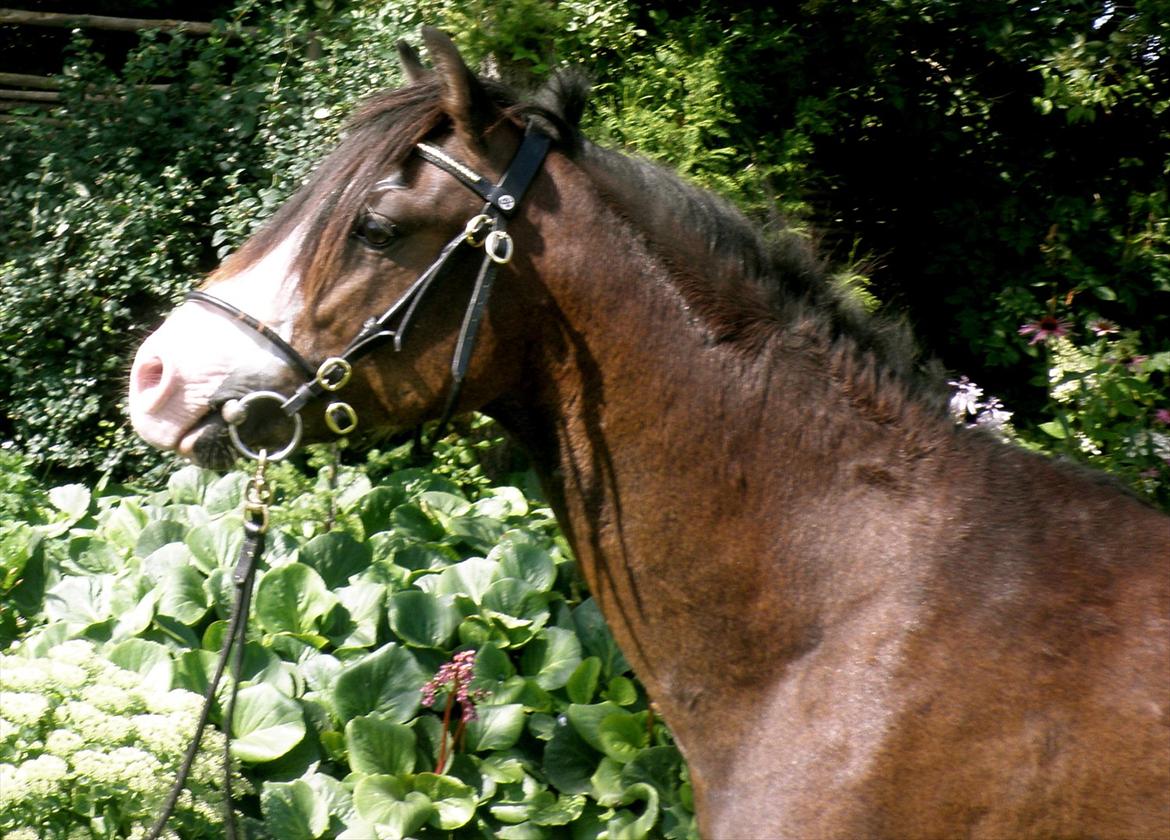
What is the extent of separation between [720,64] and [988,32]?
1568 millimetres

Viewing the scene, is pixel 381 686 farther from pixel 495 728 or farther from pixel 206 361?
pixel 206 361

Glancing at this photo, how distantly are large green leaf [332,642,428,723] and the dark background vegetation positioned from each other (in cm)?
194

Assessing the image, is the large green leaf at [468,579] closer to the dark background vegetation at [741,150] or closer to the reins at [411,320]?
the dark background vegetation at [741,150]

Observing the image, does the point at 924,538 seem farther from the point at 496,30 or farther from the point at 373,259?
the point at 496,30

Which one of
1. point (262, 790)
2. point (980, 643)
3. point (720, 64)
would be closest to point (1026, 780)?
point (980, 643)

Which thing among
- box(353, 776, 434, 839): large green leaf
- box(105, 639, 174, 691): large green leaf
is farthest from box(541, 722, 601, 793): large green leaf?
box(105, 639, 174, 691): large green leaf

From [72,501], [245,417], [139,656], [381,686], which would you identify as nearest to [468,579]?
[381,686]

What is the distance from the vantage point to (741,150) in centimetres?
470

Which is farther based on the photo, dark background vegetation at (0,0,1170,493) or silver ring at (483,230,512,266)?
dark background vegetation at (0,0,1170,493)

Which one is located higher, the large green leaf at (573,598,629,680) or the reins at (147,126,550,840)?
the reins at (147,126,550,840)

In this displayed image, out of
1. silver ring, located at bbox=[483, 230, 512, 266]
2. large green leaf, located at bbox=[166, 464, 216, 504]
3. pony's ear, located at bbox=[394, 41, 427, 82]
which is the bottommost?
large green leaf, located at bbox=[166, 464, 216, 504]

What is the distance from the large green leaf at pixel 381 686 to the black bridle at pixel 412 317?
142 centimetres

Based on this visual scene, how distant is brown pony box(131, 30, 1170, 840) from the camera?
6.14 ft

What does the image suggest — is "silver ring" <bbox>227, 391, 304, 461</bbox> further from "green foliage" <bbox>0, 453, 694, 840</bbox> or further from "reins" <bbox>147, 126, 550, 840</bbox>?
"green foliage" <bbox>0, 453, 694, 840</bbox>
